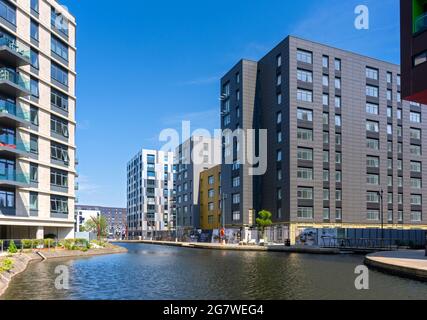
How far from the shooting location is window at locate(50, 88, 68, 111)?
5831 cm

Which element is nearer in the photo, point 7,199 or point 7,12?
point 7,199

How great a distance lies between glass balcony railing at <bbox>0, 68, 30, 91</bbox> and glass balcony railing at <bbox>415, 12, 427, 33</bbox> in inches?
1546

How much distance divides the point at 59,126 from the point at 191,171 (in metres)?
76.9

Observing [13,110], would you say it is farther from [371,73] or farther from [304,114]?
[371,73]

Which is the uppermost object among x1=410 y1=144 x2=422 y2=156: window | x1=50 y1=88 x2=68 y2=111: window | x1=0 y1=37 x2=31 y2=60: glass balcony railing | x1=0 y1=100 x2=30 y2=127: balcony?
x1=0 y1=37 x2=31 y2=60: glass balcony railing

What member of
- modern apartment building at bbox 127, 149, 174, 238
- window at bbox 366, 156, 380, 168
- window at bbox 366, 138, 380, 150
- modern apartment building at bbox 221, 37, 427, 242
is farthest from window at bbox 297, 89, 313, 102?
modern apartment building at bbox 127, 149, 174, 238

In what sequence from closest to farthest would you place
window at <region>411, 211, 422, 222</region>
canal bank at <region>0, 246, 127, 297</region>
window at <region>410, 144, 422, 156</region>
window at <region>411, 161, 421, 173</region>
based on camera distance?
canal bank at <region>0, 246, 127, 297</region>
window at <region>411, 211, 422, 222</region>
window at <region>411, 161, 421, 173</region>
window at <region>410, 144, 422, 156</region>

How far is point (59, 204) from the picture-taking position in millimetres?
58531

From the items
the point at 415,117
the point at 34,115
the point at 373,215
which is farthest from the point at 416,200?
the point at 34,115

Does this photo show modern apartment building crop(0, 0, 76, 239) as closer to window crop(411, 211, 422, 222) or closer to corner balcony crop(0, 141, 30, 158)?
corner balcony crop(0, 141, 30, 158)

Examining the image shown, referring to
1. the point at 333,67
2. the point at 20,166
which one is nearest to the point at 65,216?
the point at 20,166

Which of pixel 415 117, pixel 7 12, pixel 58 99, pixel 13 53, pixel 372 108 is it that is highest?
pixel 7 12

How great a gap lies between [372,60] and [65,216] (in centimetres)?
6702

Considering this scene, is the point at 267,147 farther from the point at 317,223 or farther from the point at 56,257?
the point at 56,257
